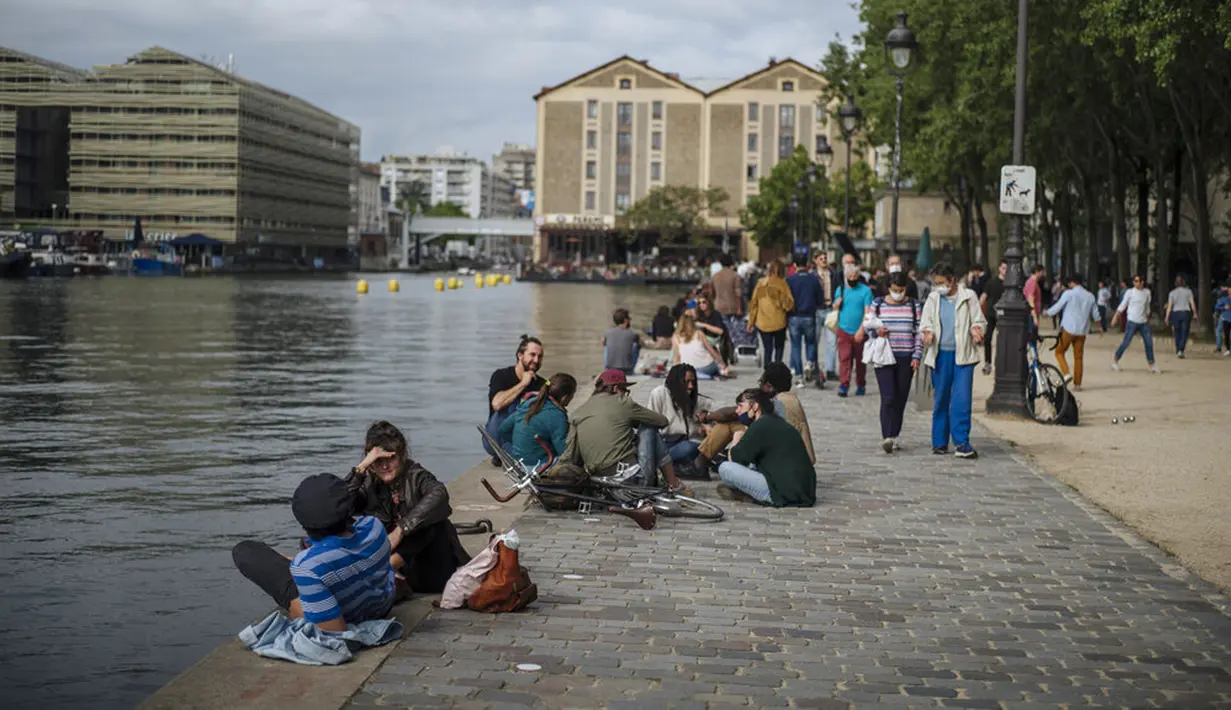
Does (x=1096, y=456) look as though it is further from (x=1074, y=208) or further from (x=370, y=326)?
(x=1074, y=208)

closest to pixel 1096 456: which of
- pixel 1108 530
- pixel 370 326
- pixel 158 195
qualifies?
pixel 1108 530

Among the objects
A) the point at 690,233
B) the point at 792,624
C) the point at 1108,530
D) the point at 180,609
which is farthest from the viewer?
the point at 690,233

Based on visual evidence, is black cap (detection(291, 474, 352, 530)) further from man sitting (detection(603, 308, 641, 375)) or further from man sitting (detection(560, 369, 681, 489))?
man sitting (detection(603, 308, 641, 375))

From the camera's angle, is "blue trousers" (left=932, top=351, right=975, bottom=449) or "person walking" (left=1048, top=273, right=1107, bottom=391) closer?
"blue trousers" (left=932, top=351, right=975, bottom=449)

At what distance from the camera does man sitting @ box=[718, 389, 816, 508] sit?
11742 mm

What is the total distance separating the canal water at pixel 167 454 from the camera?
340 inches

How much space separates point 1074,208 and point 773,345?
4126 cm

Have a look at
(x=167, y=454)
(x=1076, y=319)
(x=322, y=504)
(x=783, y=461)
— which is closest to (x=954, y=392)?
(x=783, y=461)

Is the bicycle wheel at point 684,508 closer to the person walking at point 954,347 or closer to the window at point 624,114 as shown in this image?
the person walking at point 954,347

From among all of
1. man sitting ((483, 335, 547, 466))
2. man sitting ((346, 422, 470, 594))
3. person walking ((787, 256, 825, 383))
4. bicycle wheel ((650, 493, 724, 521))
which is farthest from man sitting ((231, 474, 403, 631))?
person walking ((787, 256, 825, 383))

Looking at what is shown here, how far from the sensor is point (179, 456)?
53.2 ft

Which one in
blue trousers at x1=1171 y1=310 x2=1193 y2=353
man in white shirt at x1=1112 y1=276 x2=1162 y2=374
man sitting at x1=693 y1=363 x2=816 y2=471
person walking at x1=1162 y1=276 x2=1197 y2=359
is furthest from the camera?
blue trousers at x1=1171 y1=310 x2=1193 y2=353

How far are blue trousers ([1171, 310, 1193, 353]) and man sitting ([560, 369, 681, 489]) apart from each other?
21.9m

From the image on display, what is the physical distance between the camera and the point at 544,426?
11.7 meters
